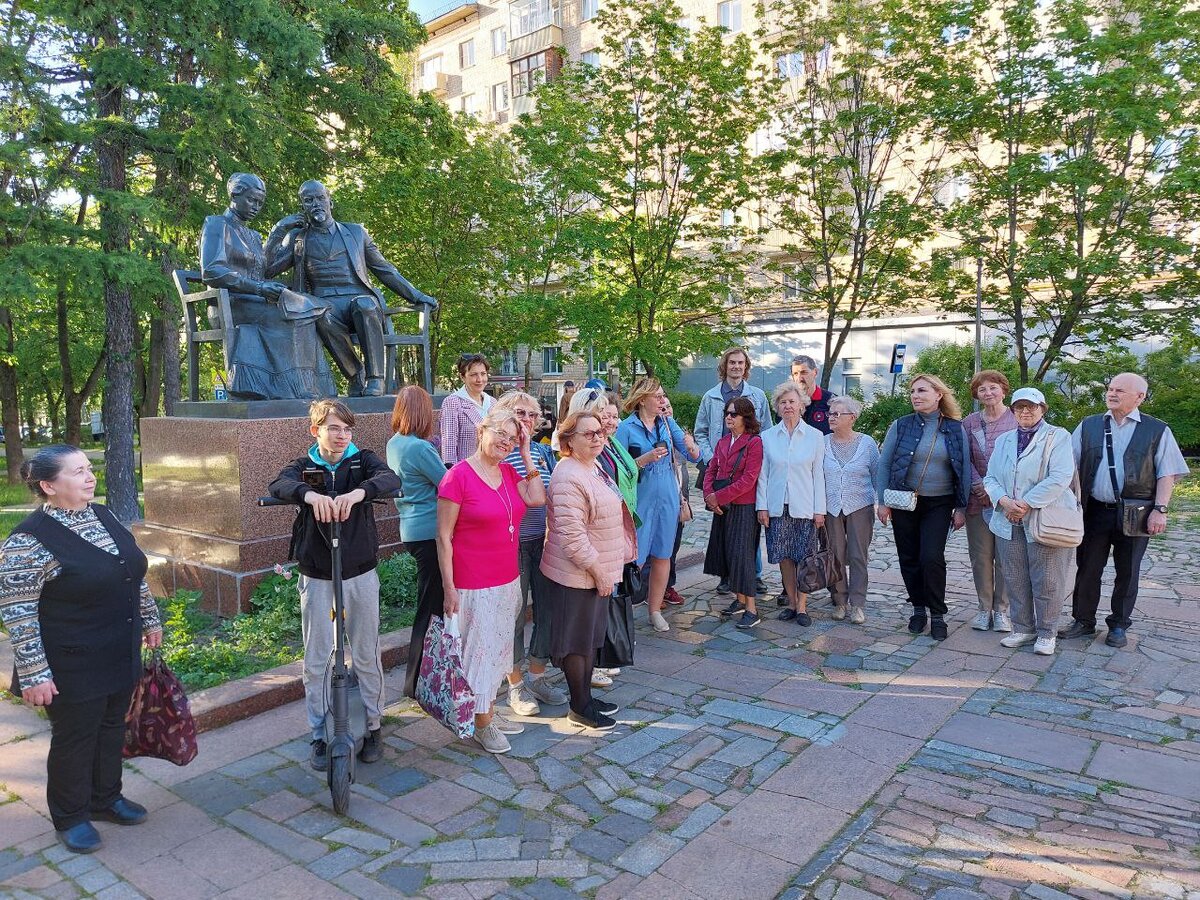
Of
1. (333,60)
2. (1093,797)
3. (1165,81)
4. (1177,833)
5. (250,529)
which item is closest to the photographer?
(1177,833)

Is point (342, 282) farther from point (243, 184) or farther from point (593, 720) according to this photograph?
point (593, 720)

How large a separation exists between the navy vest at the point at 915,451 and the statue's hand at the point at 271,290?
488cm

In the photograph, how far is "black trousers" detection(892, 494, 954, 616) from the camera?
18.9ft

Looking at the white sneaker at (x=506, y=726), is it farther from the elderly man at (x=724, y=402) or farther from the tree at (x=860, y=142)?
the tree at (x=860, y=142)

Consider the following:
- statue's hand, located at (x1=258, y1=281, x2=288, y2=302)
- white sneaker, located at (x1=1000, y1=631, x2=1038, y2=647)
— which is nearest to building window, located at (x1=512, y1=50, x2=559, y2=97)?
statue's hand, located at (x1=258, y1=281, x2=288, y2=302)

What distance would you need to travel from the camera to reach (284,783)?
3703 millimetres

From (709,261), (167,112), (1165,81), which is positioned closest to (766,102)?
(709,261)

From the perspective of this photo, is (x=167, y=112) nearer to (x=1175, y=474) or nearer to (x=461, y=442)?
(x=461, y=442)

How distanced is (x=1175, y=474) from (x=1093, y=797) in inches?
113

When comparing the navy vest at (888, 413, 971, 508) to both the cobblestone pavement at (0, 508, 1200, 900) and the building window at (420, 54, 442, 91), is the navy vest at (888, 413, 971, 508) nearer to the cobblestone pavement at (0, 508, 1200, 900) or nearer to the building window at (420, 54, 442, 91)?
the cobblestone pavement at (0, 508, 1200, 900)

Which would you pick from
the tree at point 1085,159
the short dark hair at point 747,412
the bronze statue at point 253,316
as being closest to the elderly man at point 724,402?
the short dark hair at point 747,412

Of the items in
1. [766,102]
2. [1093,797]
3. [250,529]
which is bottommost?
[1093,797]

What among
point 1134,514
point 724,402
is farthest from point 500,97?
point 1134,514

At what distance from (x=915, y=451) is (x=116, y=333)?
1272 cm
